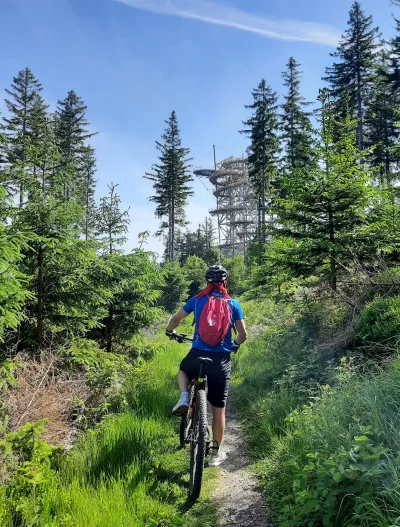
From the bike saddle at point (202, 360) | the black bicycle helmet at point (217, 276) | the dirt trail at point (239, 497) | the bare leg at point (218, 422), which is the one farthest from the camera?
the black bicycle helmet at point (217, 276)

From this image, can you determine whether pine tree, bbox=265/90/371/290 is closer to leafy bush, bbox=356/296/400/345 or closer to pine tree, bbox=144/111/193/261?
leafy bush, bbox=356/296/400/345

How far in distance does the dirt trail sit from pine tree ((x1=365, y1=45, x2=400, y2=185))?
2454cm

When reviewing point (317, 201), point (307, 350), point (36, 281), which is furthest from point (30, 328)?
point (317, 201)

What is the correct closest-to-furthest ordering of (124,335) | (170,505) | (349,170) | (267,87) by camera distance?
1. (170,505)
2. (349,170)
3. (124,335)
4. (267,87)

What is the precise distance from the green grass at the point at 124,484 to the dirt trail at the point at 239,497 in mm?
115

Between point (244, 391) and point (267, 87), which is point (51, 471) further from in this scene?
point (267, 87)

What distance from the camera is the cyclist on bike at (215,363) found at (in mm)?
3742

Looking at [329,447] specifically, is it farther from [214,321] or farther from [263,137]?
[263,137]

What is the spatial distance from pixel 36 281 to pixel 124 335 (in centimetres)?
353

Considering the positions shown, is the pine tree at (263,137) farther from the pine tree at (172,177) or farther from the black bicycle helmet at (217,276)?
the black bicycle helmet at (217,276)

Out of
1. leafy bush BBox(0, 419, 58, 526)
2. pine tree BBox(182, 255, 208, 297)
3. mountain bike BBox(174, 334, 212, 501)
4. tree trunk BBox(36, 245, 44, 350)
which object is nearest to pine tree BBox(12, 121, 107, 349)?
tree trunk BBox(36, 245, 44, 350)

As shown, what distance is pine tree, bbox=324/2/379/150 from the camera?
24109mm

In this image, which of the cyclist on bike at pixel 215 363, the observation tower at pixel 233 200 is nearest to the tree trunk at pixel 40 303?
the cyclist on bike at pixel 215 363

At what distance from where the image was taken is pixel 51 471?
3375 millimetres
